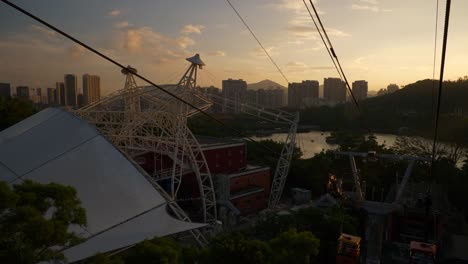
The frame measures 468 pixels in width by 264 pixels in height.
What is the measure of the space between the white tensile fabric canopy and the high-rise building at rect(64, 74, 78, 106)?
185 ft

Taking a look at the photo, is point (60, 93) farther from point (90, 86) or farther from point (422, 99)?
point (422, 99)

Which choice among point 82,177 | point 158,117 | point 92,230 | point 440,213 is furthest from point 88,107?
point 440,213

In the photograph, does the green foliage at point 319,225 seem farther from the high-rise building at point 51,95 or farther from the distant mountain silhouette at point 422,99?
the high-rise building at point 51,95

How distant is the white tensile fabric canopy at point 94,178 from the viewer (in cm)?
781

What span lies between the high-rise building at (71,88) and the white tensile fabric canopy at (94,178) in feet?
185

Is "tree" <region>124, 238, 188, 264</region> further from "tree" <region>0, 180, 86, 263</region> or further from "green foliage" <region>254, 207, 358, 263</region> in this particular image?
"green foliage" <region>254, 207, 358, 263</region>

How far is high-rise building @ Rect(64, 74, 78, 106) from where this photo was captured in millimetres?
62500

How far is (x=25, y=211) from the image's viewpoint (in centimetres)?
385

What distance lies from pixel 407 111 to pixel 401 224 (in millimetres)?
45157

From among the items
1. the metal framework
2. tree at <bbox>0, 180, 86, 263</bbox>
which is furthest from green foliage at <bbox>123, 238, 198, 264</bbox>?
the metal framework

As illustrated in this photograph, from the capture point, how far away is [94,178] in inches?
350

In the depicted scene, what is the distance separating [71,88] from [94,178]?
61153 millimetres

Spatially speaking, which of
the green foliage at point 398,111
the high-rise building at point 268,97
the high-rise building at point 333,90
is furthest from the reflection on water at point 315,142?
the high-rise building at point 333,90

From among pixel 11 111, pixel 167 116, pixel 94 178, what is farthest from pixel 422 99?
pixel 94 178
